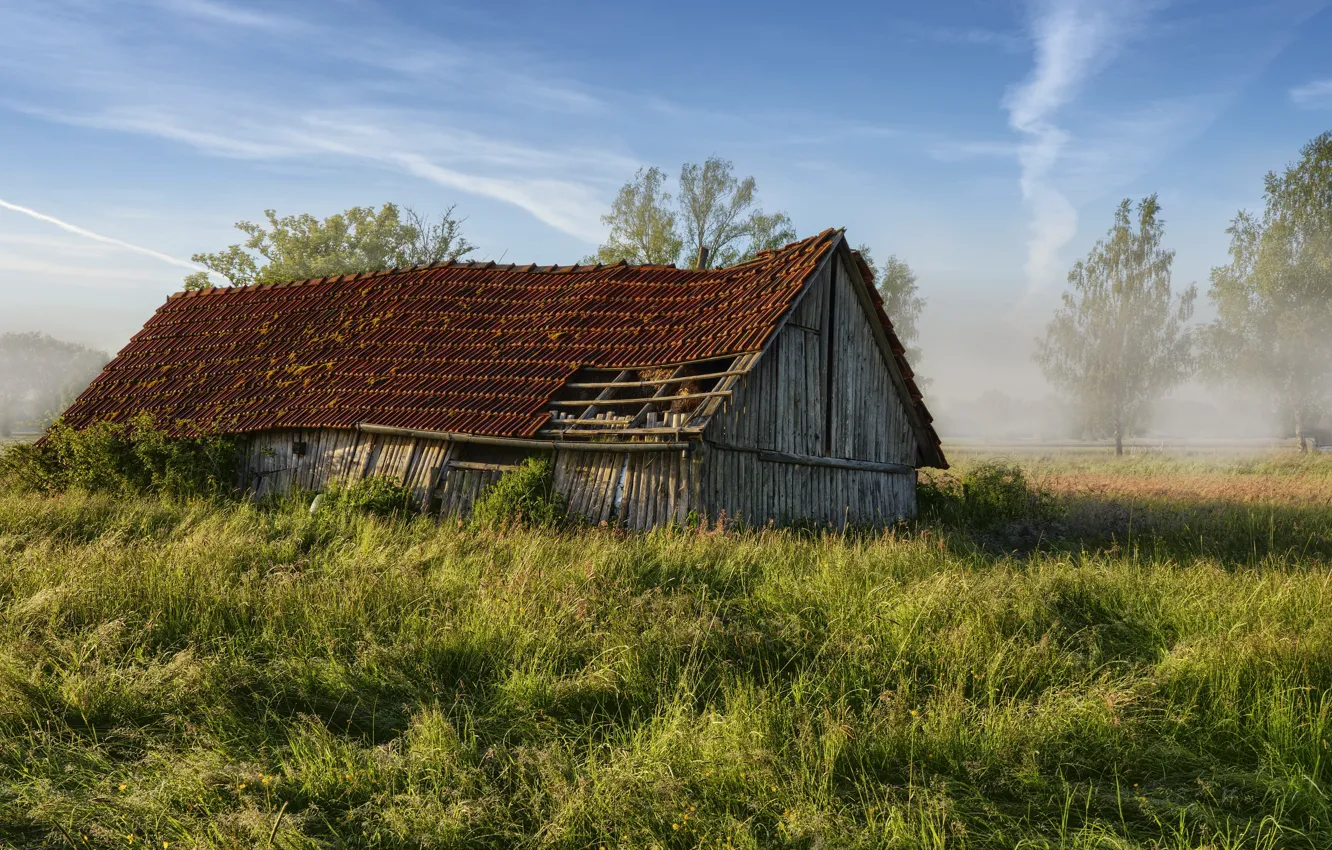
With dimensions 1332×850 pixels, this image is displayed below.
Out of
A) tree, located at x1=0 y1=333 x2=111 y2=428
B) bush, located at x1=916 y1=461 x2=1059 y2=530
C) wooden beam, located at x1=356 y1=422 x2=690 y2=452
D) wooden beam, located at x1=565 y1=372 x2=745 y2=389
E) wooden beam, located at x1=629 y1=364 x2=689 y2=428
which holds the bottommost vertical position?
bush, located at x1=916 y1=461 x2=1059 y2=530

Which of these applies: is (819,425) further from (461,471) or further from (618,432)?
(461,471)

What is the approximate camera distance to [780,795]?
4.62m

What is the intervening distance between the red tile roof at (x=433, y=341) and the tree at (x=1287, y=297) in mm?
35401

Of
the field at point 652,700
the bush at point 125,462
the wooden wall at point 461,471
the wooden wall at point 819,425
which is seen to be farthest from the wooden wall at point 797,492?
the bush at point 125,462

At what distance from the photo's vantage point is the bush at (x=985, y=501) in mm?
17484

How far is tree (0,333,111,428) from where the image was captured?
9756cm

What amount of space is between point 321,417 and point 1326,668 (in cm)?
1484

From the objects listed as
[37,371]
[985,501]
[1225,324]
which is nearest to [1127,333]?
[1225,324]

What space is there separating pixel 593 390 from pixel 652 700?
927 cm

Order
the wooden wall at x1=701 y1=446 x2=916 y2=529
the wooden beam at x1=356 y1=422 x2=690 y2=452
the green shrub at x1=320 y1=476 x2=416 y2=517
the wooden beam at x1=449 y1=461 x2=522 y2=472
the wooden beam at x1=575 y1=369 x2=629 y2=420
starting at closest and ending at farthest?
the wooden beam at x1=356 y1=422 x2=690 y2=452
the wooden wall at x1=701 y1=446 x2=916 y2=529
the wooden beam at x1=575 y1=369 x2=629 y2=420
the wooden beam at x1=449 y1=461 x2=522 y2=472
the green shrub at x1=320 y1=476 x2=416 y2=517

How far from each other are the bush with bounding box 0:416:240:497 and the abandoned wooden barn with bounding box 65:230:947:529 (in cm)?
44

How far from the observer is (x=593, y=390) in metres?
14.8

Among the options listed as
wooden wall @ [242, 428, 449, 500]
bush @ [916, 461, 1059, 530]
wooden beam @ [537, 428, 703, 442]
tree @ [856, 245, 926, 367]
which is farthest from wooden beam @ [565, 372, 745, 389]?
tree @ [856, 245, 926, 367]

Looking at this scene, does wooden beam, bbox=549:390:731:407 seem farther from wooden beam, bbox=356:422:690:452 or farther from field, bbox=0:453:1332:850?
field, bbox=0:453:1332:850
